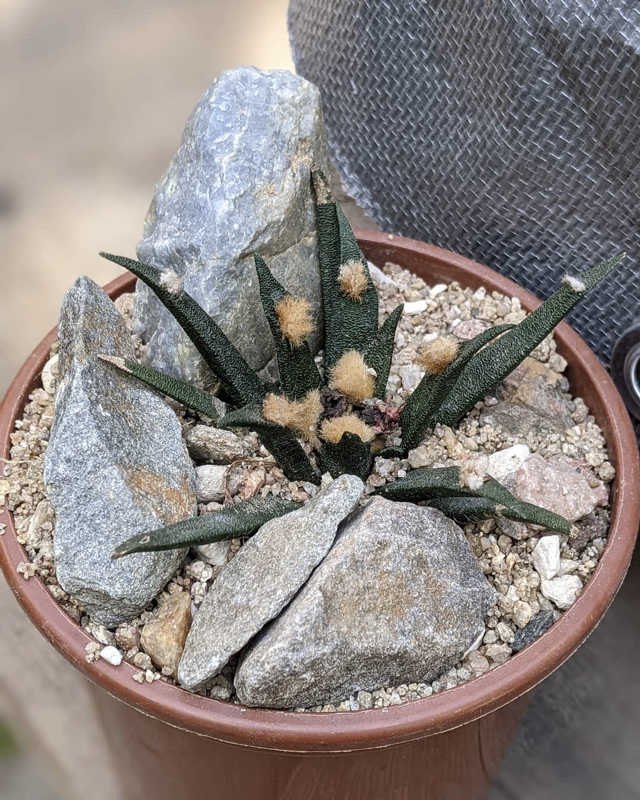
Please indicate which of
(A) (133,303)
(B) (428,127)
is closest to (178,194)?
(A) (133,303)

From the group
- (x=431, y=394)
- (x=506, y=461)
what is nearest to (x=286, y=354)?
(x=431, y=394)

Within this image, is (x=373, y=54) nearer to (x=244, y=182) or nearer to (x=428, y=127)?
(x=428, y=127)

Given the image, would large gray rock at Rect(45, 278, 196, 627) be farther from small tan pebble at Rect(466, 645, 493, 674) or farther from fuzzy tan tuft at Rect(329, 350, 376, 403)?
small tan pebble at Rect(466, 645, 493, 674)

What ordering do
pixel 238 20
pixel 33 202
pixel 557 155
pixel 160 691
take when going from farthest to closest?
pixel 238 20
pixel 33 202
pixel 557 155
pixel 160 691

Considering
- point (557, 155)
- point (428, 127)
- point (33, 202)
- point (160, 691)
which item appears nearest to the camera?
point (160, 691)

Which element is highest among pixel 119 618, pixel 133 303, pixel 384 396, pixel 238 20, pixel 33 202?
pixel 238 20

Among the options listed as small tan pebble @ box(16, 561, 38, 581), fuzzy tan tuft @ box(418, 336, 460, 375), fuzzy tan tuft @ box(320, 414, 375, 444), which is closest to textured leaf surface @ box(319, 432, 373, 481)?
fuzzy tan tuft @ box(320, 414, 375, 444)

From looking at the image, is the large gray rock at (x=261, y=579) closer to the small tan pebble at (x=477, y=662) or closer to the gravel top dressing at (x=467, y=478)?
the gravel top dressing at (x=467, y=478)
